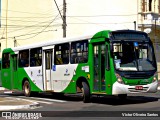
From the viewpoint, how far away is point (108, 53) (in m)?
17.3

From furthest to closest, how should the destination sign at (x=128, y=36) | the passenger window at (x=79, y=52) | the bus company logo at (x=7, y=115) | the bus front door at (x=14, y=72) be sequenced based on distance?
the bus front door at (x=14, y=72)
the passenger window at (x=79, y=52)
the destination sign at (x=128, y=36)
the bus company logo at (x=7, y=115)

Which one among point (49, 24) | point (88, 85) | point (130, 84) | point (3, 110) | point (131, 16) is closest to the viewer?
point (3, 110)

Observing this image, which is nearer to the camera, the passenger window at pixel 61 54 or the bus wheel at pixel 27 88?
the passenger window at pixel 61 54

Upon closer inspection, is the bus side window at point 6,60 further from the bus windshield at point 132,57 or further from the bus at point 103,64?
the bus windshield at point 132,57

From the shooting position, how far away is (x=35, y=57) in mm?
23234

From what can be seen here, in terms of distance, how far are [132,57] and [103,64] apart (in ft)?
4.07

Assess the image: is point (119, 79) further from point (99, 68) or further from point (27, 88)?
point (27, 88)

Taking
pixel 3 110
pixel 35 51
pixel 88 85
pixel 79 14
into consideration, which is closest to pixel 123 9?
pixel 79 14

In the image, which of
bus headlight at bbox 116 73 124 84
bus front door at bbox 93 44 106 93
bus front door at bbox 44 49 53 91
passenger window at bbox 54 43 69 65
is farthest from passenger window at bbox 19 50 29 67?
bus headlight at bbox 116 73 124 84

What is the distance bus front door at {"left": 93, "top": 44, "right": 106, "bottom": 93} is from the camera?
17.7 meters

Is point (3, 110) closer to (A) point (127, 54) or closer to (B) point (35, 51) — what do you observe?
(A) point (127, 54)

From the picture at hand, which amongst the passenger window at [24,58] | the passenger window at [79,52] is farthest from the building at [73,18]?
the passenger window at [79,52]

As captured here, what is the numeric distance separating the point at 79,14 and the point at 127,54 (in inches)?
1204

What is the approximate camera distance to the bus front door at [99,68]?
57.9 feet
